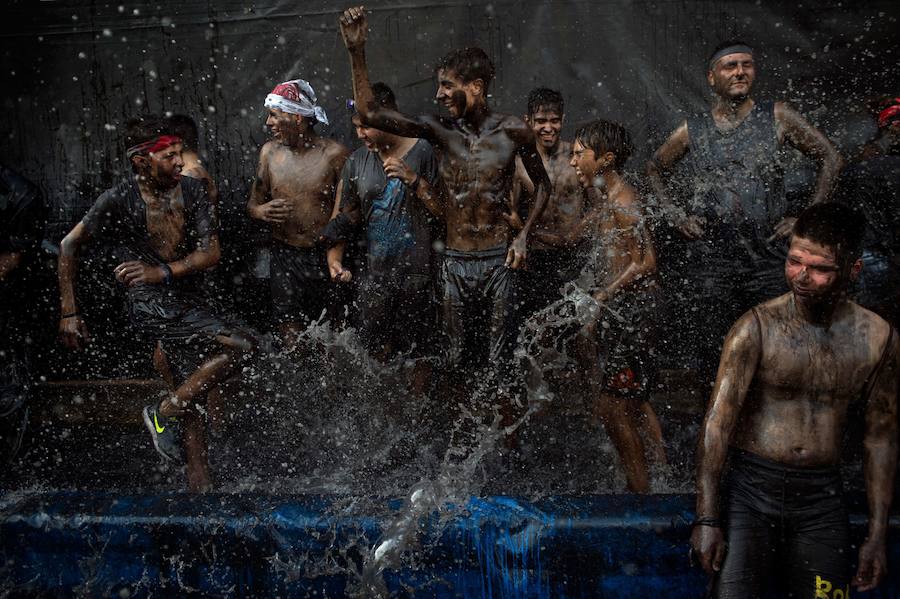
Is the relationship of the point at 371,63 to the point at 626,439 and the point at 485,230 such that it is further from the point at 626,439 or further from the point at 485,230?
the point at 626,439

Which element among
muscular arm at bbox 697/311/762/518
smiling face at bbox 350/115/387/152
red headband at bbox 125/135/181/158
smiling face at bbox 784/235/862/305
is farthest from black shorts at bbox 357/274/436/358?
smiling face at bbox 784/235/862/305

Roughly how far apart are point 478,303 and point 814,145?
6.41ft

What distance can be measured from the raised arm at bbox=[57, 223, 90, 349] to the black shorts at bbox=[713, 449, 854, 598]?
3.36m

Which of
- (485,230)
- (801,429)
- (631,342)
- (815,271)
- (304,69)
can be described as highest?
(304,69)

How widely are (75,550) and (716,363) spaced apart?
3.27m

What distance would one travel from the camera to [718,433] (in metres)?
2.64

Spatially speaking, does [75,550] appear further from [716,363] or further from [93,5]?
[93,5]

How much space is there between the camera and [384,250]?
483cm

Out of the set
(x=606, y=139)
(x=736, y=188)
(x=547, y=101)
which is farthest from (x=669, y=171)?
(x=547, y=101)

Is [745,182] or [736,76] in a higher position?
[736,76]

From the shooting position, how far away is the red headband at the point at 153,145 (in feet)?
13.5

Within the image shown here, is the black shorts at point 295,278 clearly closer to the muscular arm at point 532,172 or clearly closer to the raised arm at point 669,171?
the muscular arm at point 532,172

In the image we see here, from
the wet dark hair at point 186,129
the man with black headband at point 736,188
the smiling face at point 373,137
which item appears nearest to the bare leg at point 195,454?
the smiling face at point 373,137

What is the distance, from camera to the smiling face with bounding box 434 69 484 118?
3.92 m
